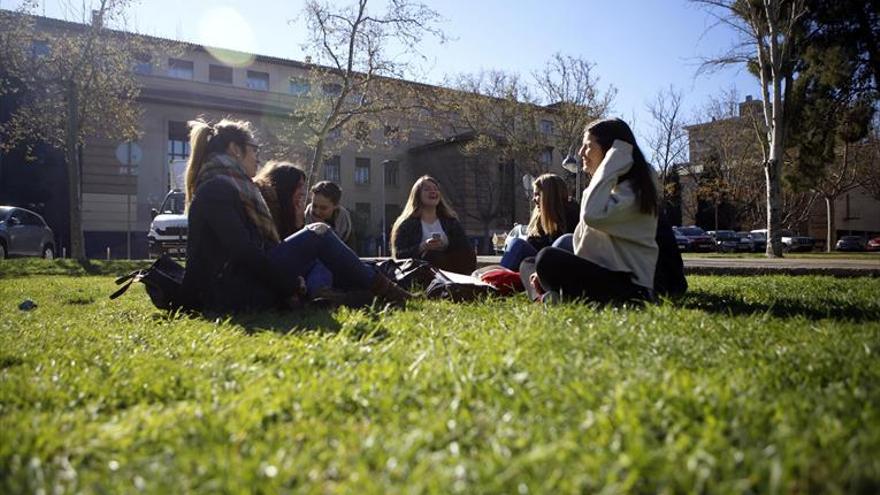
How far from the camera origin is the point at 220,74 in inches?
1560

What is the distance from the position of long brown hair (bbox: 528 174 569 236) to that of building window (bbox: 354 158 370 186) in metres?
37.4

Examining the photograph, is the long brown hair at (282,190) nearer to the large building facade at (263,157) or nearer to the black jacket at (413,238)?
the black jacket at (413,238)

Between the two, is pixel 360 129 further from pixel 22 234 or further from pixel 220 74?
pixel 220 74

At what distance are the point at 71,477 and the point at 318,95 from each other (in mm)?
23842

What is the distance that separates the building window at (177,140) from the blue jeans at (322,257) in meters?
34.2

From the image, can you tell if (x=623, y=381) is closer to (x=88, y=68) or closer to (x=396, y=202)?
(x=88, y=68)

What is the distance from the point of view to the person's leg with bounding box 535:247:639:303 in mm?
4367

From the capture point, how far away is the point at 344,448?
5.48 feet

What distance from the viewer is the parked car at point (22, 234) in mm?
17422

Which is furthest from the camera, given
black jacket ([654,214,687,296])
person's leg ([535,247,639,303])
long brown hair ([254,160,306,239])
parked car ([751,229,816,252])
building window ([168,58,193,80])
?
parked car ([751,229,816,252])

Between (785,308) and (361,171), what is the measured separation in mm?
40621

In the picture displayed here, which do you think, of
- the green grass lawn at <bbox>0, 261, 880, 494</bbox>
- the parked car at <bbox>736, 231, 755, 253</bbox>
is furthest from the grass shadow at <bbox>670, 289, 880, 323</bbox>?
the parked car at <bbox>736, 231, 755, 253</bbox>

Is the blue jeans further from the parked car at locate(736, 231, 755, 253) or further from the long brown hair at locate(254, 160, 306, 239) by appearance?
the parked car at locate(736, 231, 755, 253)

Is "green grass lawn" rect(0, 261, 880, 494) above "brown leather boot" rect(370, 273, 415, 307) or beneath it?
beneath
